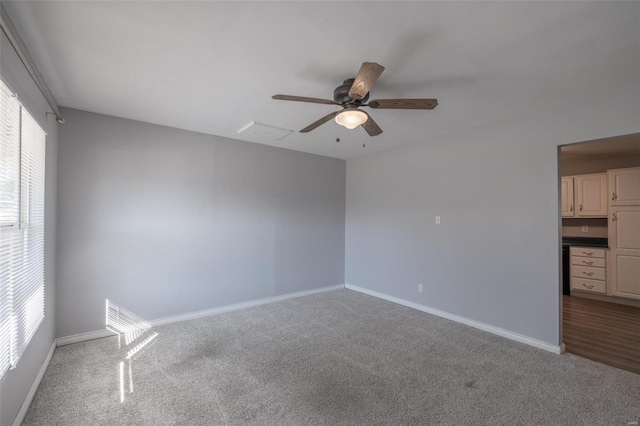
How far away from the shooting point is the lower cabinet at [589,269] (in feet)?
15.4

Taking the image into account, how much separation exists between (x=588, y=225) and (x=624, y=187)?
1024 millimetres

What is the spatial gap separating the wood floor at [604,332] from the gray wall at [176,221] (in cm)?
346

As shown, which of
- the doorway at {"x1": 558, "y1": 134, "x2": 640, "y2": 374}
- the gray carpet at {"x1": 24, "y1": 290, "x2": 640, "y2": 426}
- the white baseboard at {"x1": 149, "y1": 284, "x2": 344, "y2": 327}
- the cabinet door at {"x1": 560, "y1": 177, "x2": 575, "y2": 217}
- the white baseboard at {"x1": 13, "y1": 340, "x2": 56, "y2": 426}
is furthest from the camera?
the cabinet door at {"x1": 560, "y1": 177, "x2": 575, "y2": 217}

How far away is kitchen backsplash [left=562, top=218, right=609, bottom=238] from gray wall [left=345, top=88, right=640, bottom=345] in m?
3.31

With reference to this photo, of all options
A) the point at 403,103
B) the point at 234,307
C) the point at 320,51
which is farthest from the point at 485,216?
the point at 234,307

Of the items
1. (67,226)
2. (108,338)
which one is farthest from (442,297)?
(67,226)

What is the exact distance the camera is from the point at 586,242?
16.5 feet

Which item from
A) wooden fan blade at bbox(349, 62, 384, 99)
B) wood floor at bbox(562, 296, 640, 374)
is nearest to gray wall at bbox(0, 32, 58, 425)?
wooden fan blade at bbox(349, 62, 384, 99)

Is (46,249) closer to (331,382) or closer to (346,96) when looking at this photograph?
(331,382)

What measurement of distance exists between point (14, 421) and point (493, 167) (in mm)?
4695

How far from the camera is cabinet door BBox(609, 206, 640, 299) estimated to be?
4348 millimetres

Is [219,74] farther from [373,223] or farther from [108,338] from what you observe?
[373,223]

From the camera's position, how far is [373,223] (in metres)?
4.98

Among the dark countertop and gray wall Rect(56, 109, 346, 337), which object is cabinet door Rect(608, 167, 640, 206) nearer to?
the dark countertop
